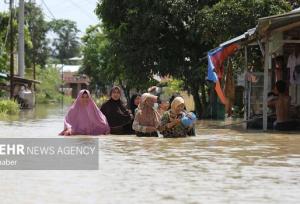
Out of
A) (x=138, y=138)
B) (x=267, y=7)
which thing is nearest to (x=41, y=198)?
(x=138, y=138)

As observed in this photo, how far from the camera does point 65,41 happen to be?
133m

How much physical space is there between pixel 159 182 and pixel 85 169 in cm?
157

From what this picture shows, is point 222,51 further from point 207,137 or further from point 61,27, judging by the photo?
point 61,27

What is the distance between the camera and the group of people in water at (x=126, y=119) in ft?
48.3

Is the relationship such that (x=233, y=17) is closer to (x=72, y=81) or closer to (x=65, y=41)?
(x=72, y=81)

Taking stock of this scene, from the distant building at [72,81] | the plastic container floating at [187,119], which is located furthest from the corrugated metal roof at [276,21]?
the distant building at [72,81]

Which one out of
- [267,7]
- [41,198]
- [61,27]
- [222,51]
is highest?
[61,27]

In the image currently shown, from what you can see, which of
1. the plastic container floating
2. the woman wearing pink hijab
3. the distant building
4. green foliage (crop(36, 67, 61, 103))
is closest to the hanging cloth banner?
the plastic container floating

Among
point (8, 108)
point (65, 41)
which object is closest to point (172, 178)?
point (8, 108)

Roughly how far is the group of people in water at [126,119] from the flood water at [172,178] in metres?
2.18

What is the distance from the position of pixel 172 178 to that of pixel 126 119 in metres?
7.98

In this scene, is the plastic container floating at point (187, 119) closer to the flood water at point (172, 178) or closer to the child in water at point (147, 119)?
the child in water at point (147, 119)

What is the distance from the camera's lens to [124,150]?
12.0 m

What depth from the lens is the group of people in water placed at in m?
14.7
